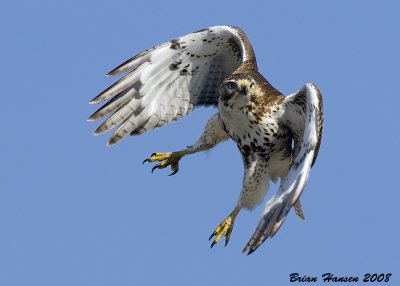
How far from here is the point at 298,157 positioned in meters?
14.0

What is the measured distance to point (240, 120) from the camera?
1506 cm

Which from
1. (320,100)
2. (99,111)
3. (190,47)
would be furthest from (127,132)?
(320,100)

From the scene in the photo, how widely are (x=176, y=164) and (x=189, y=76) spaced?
132 centimetres

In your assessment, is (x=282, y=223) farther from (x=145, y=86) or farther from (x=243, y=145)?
(x=145, y=86)

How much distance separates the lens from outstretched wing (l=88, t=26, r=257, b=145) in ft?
53.9

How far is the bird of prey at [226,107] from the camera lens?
14.5 meters

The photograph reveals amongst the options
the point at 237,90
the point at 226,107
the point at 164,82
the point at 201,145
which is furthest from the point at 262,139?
the point at 164,82

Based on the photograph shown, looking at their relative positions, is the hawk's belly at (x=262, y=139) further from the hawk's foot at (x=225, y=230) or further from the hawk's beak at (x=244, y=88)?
the hawk's foot at (x=225, y=230)

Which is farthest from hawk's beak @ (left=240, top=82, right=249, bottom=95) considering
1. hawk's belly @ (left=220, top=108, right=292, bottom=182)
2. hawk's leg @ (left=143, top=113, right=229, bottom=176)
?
hawk's leg @ (left=143, top=113, right=229, bottom=176)

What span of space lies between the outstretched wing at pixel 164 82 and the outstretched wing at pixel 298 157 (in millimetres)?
1855

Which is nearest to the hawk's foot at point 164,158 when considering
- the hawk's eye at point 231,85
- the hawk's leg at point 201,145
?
the hawk's leg at point 201,145

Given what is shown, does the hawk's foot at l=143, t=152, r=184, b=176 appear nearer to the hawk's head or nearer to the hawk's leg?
the hawk's leg

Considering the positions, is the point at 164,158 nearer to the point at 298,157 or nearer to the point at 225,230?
the point at 225,230

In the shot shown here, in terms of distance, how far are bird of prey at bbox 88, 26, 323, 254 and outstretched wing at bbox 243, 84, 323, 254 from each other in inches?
0.5
